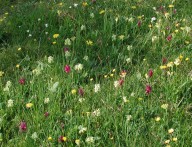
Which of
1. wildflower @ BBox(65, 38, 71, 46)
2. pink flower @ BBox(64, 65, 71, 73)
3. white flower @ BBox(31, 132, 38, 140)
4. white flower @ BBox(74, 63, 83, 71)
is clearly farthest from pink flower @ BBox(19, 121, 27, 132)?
wildflower @ BBox(65, 38, 71, 46)

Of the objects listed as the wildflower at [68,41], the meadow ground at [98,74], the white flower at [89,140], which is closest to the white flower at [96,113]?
the meadow ground at [98,74]

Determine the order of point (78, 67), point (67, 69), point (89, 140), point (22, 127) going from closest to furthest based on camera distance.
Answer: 1. point (89, 140)
2. point (22, 127)
3. point (67, 69)
4. point (78, 67)

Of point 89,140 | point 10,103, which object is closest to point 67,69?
point 10,103

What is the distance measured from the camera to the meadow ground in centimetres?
370

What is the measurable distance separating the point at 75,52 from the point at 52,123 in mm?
1452

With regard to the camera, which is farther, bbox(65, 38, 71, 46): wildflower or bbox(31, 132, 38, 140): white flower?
bbox(65, 38, 71, 46): wildflower

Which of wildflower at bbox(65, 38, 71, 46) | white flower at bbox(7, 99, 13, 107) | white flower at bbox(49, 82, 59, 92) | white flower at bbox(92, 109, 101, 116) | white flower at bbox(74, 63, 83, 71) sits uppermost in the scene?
wildflower at bbox(65, 38, 71, 46)

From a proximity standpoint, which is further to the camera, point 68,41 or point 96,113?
point 68,41

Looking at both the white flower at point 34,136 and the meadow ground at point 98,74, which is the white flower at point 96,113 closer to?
the meadow ground at point 98,74

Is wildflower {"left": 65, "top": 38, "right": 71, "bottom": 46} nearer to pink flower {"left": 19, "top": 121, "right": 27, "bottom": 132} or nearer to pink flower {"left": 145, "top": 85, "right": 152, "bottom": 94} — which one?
pink flower {"left": 145, "top": 85, "right": 152, "bottom": 94}

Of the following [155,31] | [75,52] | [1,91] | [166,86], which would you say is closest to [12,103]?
[1,91]

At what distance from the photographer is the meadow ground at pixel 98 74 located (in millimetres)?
3695

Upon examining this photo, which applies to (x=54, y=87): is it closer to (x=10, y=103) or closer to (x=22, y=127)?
(x=10, y=103)

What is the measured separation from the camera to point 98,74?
4.68m
